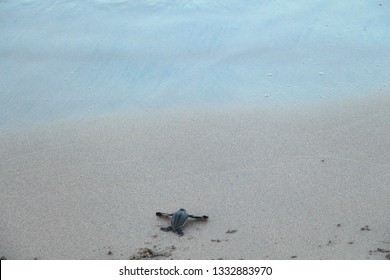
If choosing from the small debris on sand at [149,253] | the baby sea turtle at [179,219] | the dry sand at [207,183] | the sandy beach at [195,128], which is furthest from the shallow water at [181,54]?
the small debris on sand at [149,253]

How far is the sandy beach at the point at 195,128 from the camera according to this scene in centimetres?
322

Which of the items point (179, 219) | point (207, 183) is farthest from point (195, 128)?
point (179, 219)

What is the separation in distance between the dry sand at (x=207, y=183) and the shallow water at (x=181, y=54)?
30cm

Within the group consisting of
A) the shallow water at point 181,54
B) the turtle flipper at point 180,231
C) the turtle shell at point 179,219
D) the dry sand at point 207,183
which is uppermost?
the shallow water at point 181,54

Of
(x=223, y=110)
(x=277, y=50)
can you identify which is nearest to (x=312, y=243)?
(x=223, y=110)

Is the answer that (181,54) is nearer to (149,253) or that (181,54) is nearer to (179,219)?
(179,219)

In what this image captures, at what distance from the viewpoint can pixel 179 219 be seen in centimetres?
323

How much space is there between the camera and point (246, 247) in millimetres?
3080

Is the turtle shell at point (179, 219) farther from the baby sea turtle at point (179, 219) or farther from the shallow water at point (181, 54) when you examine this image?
the shallow water at point (181, 54)

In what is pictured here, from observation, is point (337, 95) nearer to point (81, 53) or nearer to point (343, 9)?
Answer: point (343, 9)

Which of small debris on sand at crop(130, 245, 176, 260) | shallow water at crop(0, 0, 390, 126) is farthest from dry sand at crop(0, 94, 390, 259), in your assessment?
shallow water at crop(0, 0, 390, 126)

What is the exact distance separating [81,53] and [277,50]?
6.08 feet

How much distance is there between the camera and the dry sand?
3.13m

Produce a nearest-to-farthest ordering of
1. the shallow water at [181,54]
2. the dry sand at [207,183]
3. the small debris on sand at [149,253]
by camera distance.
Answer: the small debris on sand at [149,253], the dry sand at [207,183], the shallow water at [181,54]
